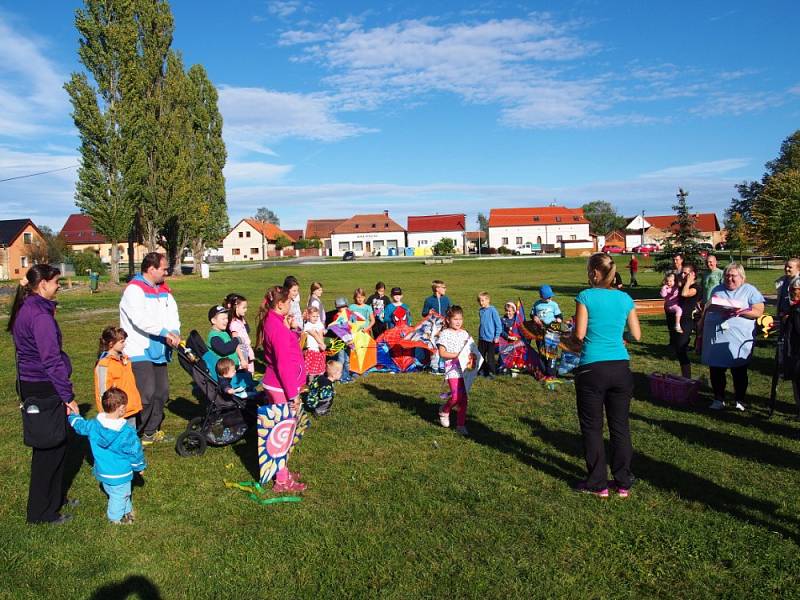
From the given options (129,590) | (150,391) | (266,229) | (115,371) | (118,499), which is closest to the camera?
(129,590)

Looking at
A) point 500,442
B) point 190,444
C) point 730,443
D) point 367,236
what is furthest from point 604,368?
point 367,236

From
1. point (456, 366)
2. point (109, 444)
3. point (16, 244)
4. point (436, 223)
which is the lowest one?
point (109, 444)

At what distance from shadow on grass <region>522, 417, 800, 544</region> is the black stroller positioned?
12.0 ft

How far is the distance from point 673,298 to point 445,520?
681cm

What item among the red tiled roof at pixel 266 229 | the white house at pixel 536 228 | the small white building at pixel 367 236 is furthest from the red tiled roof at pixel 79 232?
the white house at pixel 536 228

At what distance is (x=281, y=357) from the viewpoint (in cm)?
559

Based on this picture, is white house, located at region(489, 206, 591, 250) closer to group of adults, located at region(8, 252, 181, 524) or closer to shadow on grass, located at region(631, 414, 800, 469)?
shadow on grass, located at region(631, 414, 800, 469)

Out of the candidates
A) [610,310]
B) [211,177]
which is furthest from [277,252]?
[610,310]

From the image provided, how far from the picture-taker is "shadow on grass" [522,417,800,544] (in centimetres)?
485

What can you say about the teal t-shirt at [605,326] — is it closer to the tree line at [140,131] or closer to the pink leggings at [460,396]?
the pink leggings at [460,396]

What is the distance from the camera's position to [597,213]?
135250 millimetres

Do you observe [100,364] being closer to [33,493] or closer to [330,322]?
[33,493]

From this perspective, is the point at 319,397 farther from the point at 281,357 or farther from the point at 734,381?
the point at 734,381

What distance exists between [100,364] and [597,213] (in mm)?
138803
